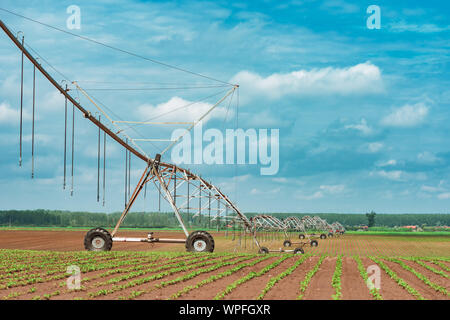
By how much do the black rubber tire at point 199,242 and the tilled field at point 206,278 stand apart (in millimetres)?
1047

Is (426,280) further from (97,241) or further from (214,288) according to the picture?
(97,241)

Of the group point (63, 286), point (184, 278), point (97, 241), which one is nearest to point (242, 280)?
point (184, 278)

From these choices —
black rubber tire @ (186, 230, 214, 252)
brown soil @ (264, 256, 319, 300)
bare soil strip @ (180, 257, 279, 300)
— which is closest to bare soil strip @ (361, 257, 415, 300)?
brown soil @ (264, 256, 319, 300)

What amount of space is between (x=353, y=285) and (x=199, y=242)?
13.1 metres

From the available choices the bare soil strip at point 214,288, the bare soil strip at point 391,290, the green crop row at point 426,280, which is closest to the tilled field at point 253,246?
the green crop row at point 426,280

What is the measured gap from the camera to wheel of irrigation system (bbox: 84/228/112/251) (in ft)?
104

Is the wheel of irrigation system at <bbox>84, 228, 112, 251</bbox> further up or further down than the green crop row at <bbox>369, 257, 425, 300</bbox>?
further up

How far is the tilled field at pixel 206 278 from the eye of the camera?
55.4 ft

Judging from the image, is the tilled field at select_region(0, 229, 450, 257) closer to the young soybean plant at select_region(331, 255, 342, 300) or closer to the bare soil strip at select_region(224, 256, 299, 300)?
the young soybean plant at select_region(331, 255, 342, 300)

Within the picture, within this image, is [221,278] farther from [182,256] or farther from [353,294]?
[182,256]

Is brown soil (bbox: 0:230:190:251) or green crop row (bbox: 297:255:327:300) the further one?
brown soil (bbox: 0:230:190:251)

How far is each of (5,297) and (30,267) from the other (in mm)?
8072

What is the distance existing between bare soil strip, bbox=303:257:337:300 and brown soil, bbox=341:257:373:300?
1.62 feet
